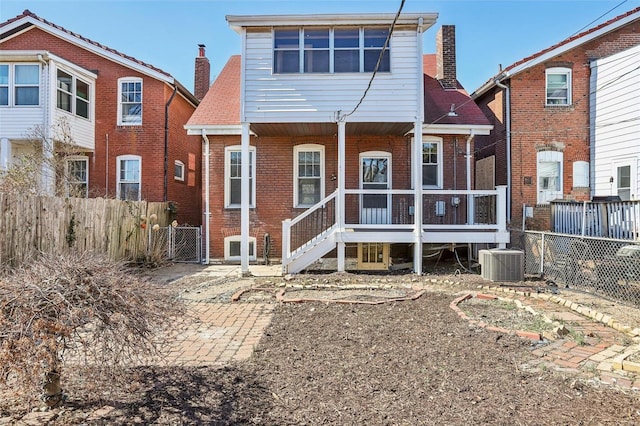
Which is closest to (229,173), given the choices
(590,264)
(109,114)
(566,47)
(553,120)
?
(109,114)

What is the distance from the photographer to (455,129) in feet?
39.9

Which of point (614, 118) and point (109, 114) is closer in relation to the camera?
point (614, 118)

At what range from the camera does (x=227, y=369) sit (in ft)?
13.2

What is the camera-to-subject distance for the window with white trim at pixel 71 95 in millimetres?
13625

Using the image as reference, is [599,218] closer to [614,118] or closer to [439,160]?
[439,160]

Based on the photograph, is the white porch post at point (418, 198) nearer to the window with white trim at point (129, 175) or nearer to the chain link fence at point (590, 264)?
the chain link fence at point (590, 264)

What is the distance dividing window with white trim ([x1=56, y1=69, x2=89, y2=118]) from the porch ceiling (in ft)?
23.9

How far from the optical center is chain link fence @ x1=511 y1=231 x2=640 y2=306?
706 cm

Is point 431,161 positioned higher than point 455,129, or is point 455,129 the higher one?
point 455,129

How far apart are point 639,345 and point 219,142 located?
11.2m

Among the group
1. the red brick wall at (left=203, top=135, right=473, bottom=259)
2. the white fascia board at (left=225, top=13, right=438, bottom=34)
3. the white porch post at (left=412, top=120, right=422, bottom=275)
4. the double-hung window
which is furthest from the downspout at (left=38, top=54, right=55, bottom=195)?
the white porch post at (left=412, top=120, right=422, bottom=275)

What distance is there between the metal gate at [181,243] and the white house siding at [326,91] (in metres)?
4.88

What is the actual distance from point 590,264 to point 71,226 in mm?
11432

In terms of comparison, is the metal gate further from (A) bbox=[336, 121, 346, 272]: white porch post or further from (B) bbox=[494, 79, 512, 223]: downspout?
(B) bbox=[494, 79, 512, 223]: downspout
